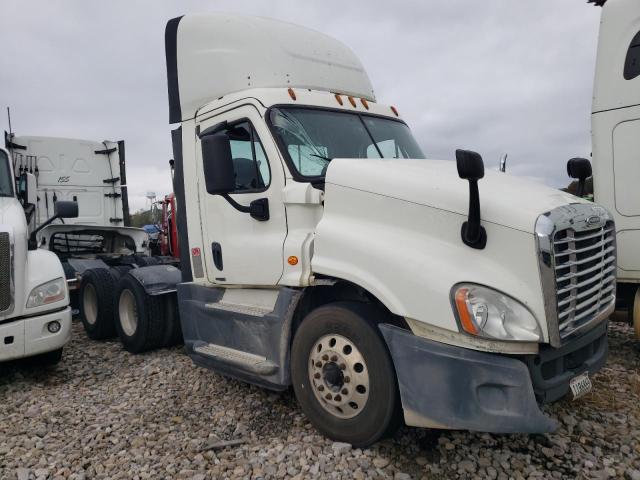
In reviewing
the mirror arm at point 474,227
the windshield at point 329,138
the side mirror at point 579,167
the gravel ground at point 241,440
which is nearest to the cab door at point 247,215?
the windshield at point 329,138

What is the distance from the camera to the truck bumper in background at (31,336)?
484cm

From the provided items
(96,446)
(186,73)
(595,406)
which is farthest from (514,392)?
(186,73)

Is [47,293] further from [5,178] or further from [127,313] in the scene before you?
[5,178]

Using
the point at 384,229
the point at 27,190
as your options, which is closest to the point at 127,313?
the point at 27,190

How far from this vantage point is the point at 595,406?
406cm

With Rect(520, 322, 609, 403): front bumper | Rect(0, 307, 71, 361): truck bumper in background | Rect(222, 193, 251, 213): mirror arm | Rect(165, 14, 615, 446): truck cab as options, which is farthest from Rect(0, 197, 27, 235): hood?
Rect(520, 322, 609, 403): front bumper

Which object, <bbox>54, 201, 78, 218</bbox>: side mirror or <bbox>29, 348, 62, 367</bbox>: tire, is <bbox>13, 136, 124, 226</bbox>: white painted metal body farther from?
<bbox>29, 348, 62, 367</bbox>: tire

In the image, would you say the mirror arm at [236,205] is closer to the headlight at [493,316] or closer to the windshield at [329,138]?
the windshield at [329,138]

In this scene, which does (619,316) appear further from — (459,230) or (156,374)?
(156,374)

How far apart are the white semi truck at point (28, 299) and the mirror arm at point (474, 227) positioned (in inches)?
170

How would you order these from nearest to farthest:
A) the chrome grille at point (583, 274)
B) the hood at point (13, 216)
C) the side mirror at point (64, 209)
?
→ the chrome grille at point (583, 274) < the hood at point (13, 216) < the side mirror at point (64, 209)

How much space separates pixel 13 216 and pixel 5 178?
108 centimetres

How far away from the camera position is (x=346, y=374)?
333cm

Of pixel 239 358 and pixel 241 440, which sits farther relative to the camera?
pixel 239 358
